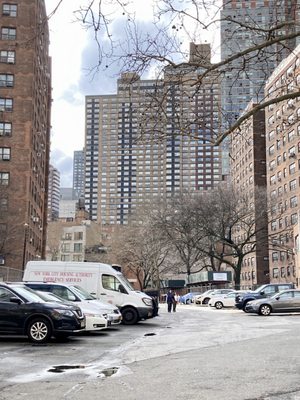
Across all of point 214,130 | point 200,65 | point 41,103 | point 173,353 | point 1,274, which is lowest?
point 173,353

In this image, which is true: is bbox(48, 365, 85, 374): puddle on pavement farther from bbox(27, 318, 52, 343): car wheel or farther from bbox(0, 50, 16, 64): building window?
bbox(0, 50, 16, 64): building window

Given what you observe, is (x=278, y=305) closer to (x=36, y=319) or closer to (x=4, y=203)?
(x=36, y=319)

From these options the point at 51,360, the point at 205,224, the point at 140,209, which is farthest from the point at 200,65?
the point at 140,209

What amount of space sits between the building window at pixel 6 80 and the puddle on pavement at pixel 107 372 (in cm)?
5567

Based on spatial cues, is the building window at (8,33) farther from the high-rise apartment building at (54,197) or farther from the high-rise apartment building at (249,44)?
the high-rise apartment building at (54,197)

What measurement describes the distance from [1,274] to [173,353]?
25343 millimetres

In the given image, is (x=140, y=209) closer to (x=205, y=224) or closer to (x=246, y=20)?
(x=205, y=224)

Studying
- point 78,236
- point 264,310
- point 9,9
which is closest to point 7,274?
point 264,310

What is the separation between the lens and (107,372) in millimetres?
9273

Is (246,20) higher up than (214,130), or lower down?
higher up

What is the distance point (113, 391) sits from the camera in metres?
7.54

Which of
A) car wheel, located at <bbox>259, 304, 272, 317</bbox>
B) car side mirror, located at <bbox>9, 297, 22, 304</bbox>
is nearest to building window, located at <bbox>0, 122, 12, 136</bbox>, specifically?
car wheel, located at <bbox>259, 304, 272, 317</bbox>

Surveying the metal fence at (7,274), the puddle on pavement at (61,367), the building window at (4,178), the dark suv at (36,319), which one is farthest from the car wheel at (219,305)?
the puddle on pavement at (61,367)

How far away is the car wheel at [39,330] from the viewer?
13.8 meters
